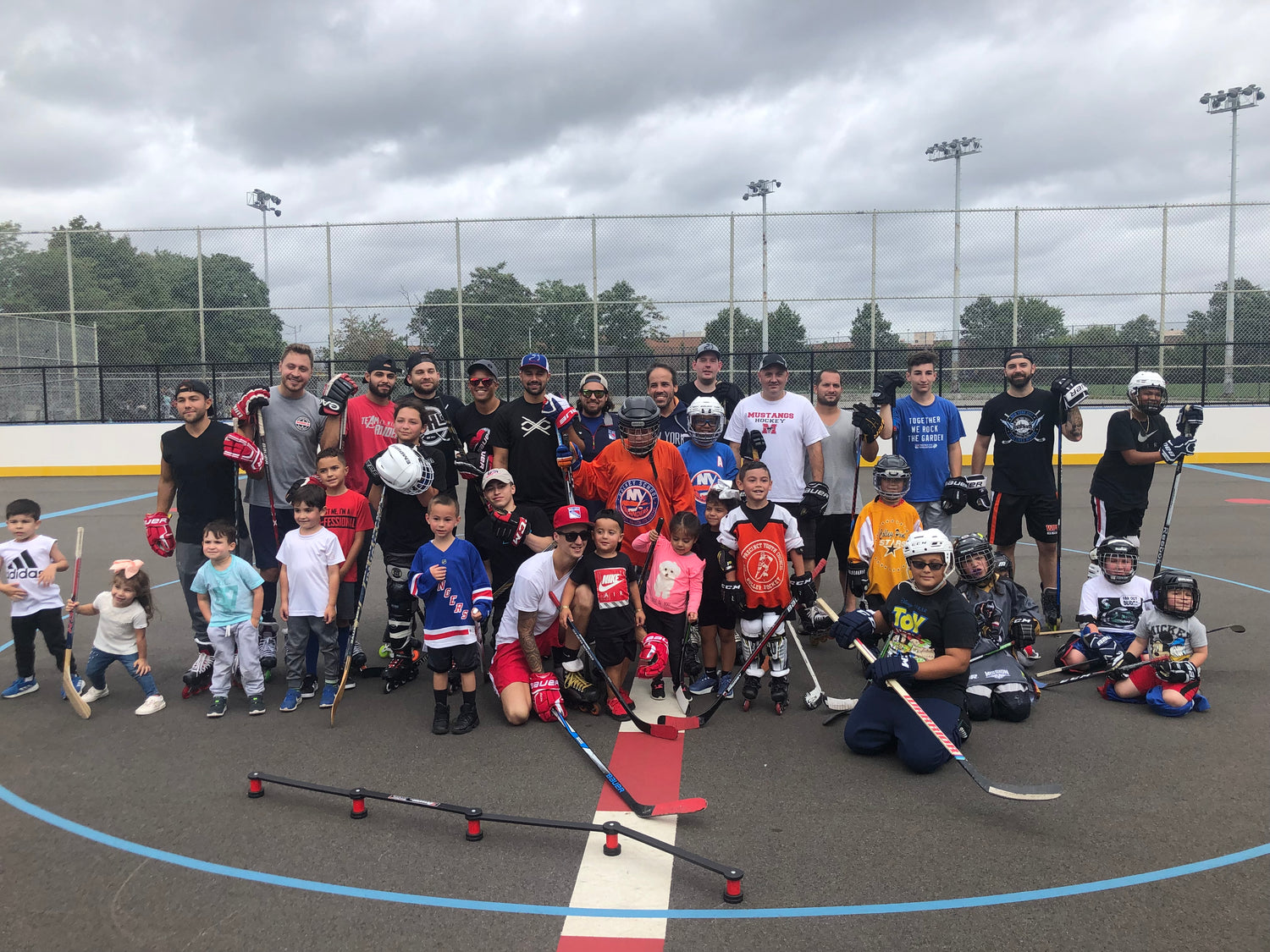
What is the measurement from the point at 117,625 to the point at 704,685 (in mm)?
3846

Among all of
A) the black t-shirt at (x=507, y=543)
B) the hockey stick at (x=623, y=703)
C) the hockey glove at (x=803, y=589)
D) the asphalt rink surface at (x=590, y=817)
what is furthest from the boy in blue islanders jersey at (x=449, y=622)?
the hockey glove at (x=803, y=589)

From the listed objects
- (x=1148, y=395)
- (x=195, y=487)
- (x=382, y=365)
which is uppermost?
(x=382, y=365)

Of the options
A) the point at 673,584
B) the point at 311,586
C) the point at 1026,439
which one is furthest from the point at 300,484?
the point at 1026,439

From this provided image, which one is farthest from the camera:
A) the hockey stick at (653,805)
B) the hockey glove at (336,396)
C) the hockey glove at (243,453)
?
the hockey glove at (336,396)

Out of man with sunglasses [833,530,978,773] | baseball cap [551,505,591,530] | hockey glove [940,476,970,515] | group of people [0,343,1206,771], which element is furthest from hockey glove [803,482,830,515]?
baseball cap [551,505,591,530]

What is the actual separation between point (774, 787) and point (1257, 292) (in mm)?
20834

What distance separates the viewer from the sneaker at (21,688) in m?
5.68

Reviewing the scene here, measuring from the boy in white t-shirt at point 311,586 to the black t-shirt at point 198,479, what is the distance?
29.2 inches

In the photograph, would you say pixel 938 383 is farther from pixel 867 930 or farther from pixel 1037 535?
pixel 867 930

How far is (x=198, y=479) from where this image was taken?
578 cm

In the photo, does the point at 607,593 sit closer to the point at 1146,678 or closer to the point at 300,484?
the point at 300,484

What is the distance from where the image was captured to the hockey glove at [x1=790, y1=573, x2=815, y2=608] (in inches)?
216

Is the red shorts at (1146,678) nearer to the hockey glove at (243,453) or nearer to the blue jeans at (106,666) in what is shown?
the hockey glove at (243,453)

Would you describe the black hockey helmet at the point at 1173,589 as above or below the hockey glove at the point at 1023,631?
above
